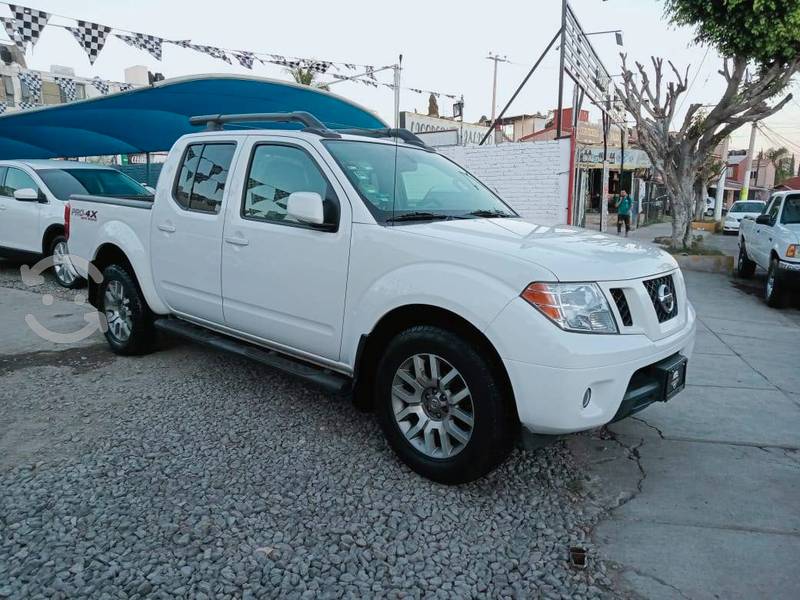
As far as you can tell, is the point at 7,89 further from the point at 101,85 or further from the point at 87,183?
the point at 87,183

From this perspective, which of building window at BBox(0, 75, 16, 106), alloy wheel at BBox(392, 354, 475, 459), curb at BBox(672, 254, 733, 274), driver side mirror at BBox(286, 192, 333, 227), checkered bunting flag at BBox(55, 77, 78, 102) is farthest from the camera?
building window at BBox(0, 75, 16, 106)

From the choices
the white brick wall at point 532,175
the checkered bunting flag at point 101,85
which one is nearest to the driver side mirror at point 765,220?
the white brick wall at point 532,175

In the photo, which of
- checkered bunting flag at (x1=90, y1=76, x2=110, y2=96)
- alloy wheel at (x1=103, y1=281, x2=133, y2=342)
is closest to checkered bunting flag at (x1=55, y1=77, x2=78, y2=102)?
checkered bunting flag at (x1=90, y1=76, x2=110, y2=96)

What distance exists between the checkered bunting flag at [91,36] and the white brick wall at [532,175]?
6.70 meters

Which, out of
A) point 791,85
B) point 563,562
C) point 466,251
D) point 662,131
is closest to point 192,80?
point 466,251

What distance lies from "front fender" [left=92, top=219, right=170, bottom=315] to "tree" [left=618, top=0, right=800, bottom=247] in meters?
11.6

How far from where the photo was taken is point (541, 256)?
2797 millimetres

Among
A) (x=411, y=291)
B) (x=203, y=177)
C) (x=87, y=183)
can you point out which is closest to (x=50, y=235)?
(x=87, y=183)

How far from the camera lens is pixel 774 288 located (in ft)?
27.4

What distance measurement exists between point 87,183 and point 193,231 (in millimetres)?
5695

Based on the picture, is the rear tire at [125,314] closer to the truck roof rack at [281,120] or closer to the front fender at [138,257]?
the front fender at [138,257]

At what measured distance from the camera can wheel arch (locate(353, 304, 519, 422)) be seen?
2848 millimetres

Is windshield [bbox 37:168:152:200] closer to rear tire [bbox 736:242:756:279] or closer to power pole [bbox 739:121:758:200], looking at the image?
rear tire [bbox 736:242:756:279]

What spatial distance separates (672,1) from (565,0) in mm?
4646
